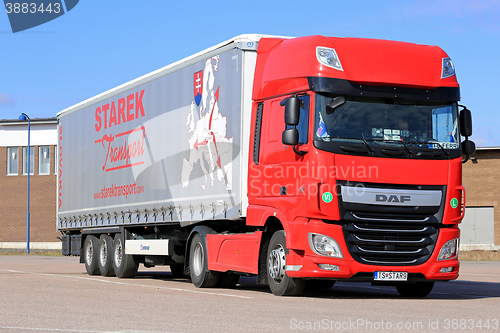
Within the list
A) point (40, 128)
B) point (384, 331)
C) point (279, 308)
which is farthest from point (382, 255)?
point (40, 128)

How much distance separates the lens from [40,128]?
2359 inches

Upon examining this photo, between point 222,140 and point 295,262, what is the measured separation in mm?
3360

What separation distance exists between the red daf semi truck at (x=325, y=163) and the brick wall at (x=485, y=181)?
3636 cm

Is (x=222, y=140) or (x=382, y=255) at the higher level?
(x=222, y=140)

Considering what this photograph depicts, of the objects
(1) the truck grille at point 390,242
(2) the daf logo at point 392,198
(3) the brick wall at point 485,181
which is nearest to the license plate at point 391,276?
(1) the truck grille at point 390,242

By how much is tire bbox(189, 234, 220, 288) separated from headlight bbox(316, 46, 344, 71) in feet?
15.4

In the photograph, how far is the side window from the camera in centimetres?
1185

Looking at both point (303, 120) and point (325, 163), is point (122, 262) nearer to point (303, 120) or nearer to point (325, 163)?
point (303, 120)

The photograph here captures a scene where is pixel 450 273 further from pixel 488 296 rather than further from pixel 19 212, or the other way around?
pixel 19 212

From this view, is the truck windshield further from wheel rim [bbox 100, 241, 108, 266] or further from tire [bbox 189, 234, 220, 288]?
wheel rim [bbox 100, 241, 108, 266]

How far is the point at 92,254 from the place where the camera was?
69.1 feet

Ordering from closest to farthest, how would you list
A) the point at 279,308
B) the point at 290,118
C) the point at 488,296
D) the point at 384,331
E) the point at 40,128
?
the point at 384,331
the point at 279,308
the point at 290,118
the point at 488,296
the point at 40,128

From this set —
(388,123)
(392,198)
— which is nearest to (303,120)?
(388,123)

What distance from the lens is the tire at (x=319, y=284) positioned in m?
13.8
